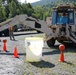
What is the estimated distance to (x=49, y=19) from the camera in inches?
741

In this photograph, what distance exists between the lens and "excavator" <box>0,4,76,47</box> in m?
15.8

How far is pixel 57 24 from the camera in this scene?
695 inches

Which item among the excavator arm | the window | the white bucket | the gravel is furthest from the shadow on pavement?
the window

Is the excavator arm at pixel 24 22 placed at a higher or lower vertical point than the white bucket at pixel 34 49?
higher

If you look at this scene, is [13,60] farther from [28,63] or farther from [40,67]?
[40,67]

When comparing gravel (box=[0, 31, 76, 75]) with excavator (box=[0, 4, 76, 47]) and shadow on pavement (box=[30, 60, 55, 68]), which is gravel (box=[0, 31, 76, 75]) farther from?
excavator (box=[0, 4, 76, 47])

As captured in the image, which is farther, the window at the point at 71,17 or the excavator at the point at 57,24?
the window at the point at 71,17

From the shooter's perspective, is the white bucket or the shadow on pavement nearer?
the shadow on pavement

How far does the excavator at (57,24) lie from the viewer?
52.0 ft

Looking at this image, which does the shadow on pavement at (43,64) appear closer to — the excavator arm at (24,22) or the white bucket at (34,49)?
the white bucket at (34,49)

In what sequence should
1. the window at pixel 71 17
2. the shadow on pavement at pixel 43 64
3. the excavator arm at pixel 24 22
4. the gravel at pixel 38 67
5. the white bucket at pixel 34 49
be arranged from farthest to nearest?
the window at pixel 71 17 → the excavator arm at pixel 24 22 → the white bucket at pixel 34 49 → the shadow on pavement at pixel 43 64 → the gravel at pixel 38 67

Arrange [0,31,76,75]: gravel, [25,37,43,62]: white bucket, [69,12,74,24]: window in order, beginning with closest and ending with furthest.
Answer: [0,31,76,75]: gravel, [25,37,43,62]: white bucket, [69,12,74,24]: window

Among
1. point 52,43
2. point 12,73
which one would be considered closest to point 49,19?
point 52,43

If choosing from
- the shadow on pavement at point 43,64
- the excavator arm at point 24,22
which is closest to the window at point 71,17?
the excavator arm at point 24,22
